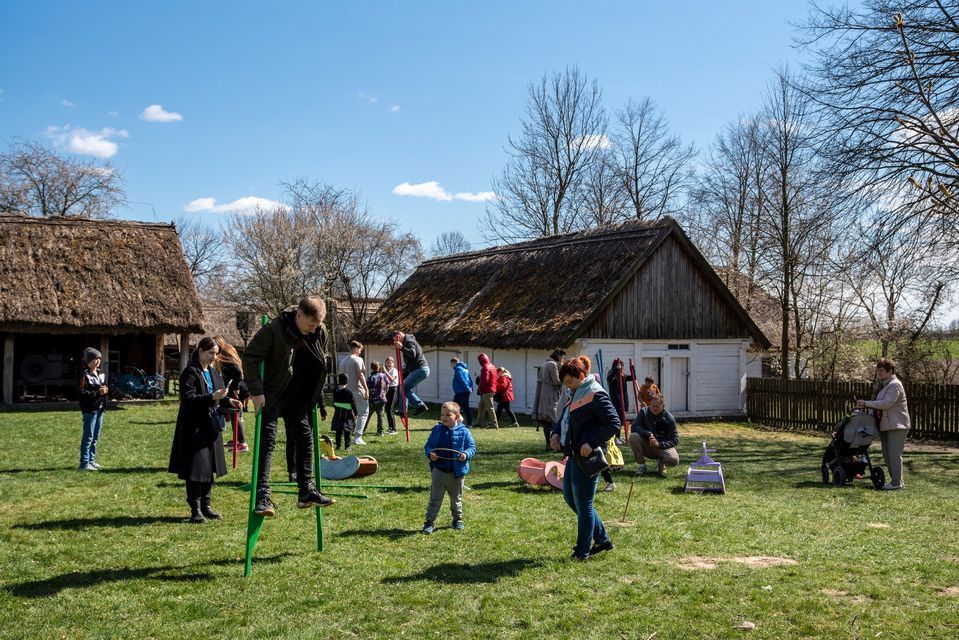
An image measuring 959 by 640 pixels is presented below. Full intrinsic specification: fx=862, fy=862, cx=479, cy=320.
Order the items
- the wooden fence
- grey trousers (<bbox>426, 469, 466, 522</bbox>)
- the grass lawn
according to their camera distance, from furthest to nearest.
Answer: the wooden fence, grey trousers (<bbox>426, 469, 466, 522</bbox>), the grass lawn

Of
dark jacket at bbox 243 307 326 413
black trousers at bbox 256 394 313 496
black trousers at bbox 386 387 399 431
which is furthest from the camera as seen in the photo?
black trousers at bbox 386 387 399 431

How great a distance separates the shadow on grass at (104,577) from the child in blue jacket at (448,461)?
208 centimetres

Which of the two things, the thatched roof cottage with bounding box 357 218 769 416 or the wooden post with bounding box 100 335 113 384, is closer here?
the thatched roof cottage with bounding box 357 218 769 416

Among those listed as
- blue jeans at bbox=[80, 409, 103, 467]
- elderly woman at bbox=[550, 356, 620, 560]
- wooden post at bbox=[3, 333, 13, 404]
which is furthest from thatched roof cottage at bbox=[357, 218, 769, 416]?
elderly woman at bbox=[550, 356, 620, 560]

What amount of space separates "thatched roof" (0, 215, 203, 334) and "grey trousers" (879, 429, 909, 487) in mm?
22184

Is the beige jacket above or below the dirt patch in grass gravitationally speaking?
above

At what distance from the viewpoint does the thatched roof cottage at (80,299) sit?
89.2 ft

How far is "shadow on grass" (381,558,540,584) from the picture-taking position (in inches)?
289

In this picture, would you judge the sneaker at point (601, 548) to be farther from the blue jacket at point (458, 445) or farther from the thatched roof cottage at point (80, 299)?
the thatched roof cottage at point (80, 299)

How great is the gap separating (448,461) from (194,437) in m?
2.70

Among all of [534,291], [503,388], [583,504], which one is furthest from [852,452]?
[534,291]

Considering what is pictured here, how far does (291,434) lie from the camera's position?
311 inches

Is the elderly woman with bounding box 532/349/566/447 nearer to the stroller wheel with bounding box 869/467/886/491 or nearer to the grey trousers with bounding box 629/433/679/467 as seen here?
the grey trousers with bounding box 629/433/679/467

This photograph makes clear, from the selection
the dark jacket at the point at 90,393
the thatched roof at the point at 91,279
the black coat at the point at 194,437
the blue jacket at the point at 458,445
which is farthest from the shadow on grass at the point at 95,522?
the thatched roof at the point at 91,279
